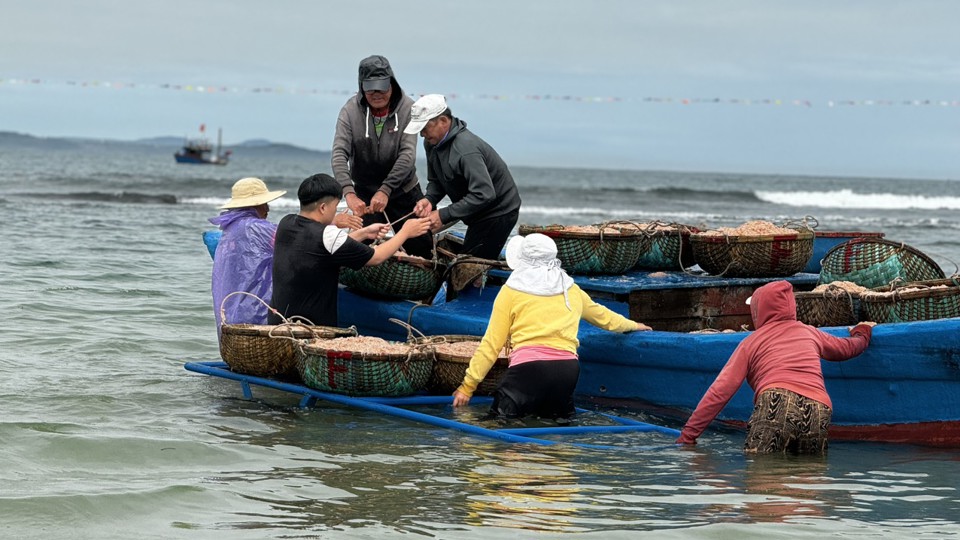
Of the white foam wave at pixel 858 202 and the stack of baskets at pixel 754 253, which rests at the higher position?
the white foam wave at pixel 858 202

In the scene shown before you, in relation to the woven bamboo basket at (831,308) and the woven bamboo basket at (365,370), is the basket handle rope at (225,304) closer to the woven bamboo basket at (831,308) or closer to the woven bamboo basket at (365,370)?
the woven bamboo basket at (365,370)

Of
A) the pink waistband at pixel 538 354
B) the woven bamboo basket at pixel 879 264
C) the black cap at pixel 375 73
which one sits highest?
the black cap at pixel 375 73

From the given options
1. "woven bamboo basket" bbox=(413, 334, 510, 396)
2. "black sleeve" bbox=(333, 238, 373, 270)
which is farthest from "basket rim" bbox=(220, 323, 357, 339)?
"woven bamboo basket" bbox=(413, 334, 510, 396)

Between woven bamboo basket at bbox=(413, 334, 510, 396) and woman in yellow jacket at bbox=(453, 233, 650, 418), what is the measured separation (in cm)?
28

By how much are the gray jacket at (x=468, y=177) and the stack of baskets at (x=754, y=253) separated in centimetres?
138

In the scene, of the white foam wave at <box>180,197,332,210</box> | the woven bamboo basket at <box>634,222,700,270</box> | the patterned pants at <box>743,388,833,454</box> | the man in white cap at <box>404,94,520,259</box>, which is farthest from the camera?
the white foam wave at <box>180,197,332,210</box>

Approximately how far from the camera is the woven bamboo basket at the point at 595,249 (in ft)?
27.3

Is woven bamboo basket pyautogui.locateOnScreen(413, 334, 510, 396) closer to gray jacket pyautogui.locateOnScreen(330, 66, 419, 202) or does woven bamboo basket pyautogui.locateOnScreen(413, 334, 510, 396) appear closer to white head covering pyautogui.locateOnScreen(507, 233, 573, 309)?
white head covering pyautogui.locateOnScreen(507, 233, 573, 309)

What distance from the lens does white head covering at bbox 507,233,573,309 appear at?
699 centimetres

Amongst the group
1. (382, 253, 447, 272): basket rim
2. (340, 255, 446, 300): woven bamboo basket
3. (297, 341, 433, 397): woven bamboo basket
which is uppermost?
(382, 253, 447, 272): basket rim

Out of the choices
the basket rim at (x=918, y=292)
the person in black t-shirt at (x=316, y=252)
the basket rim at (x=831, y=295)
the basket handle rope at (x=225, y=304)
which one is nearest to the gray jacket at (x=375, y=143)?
the person in black t-shirt at (x=316, y=252)

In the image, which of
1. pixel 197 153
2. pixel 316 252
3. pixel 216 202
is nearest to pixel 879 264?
pixel 316 252

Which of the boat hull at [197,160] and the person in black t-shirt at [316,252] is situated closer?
the person in black t-shirt at [316,252]

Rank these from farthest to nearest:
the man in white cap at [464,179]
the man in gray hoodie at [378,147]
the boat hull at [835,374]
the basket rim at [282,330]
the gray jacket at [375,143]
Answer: the gray jacket at [375,143]
the man in gray hoodie at [378,147]
the man in white cap at [464,179]
the basket rim at [282,330]
the boat hull at [835,374]
